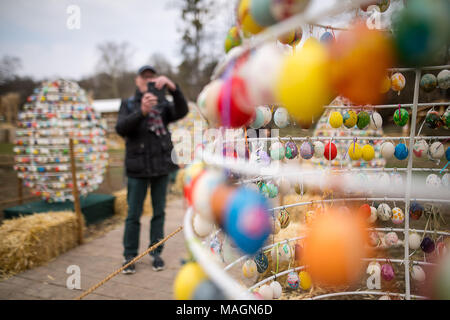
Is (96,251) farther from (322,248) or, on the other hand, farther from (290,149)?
(322,248)

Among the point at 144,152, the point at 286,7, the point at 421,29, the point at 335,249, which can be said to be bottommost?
the point at 335,249

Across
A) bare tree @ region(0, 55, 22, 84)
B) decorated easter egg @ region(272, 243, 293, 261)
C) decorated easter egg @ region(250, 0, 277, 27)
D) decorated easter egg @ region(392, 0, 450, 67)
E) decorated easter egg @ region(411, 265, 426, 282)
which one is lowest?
decorated easter egg @ region(411, 265, 426, 282)

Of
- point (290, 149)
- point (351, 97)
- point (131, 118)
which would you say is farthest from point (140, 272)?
point (351, 97)

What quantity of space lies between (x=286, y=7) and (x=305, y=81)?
0.22 meters

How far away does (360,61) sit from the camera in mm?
673

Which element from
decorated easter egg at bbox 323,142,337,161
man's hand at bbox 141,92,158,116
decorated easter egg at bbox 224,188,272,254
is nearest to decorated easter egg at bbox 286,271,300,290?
decorated easter egg at bbox 323,142,337,161

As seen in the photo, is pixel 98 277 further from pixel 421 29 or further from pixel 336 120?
pixel 421 29

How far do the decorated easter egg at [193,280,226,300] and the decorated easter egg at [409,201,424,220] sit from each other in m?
1.49

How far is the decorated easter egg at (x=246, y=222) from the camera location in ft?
2.46

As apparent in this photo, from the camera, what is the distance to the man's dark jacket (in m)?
2.60

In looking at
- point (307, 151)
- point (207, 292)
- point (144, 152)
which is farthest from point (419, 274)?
point (144, 152)

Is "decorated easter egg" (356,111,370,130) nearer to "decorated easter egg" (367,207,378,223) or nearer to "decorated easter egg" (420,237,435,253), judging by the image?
"decorated easter egg" (367,207,378,223)

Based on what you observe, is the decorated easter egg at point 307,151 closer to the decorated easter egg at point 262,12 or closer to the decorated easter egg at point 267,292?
the decorated easter egg at point 267,292

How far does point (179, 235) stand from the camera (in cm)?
374
